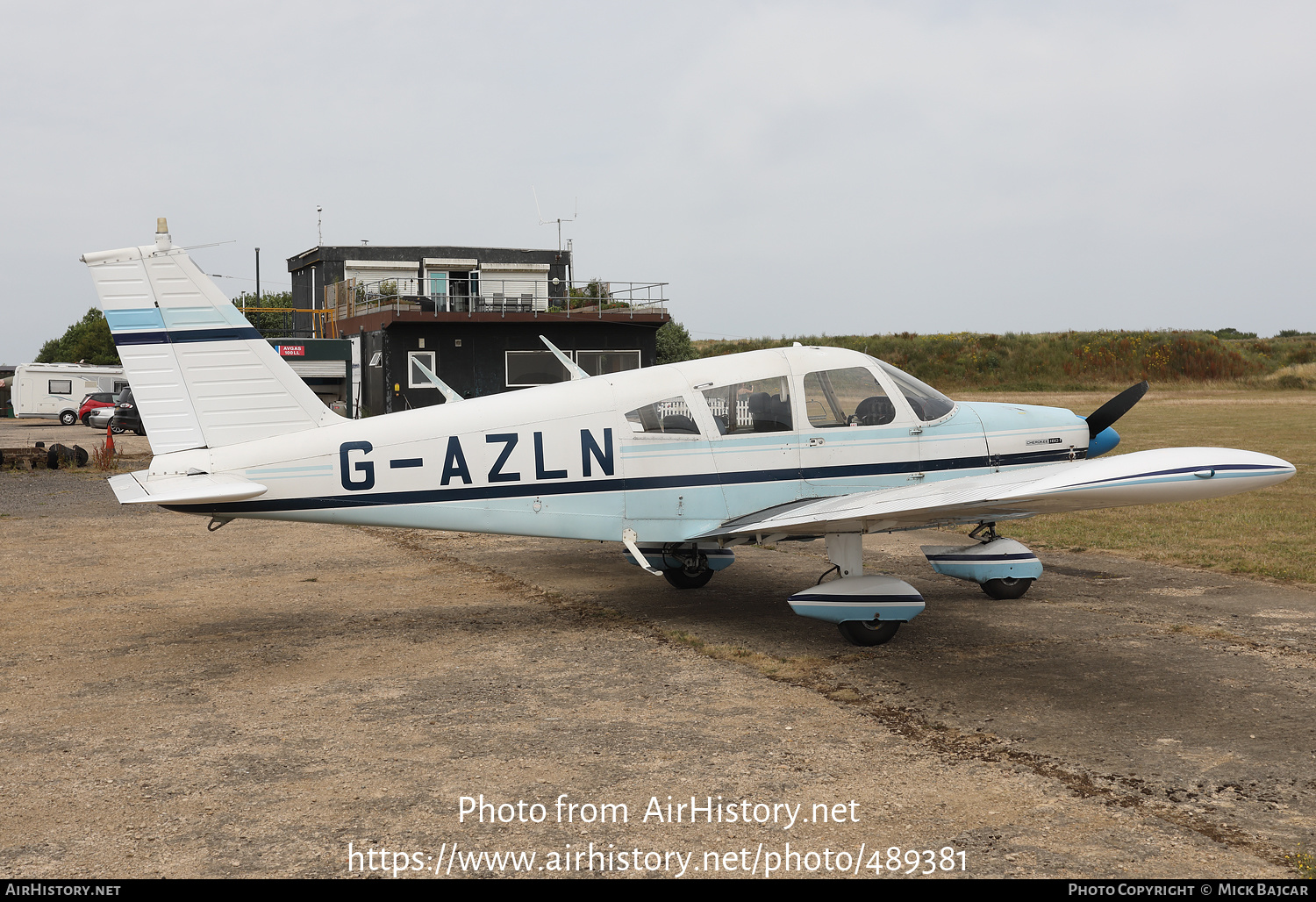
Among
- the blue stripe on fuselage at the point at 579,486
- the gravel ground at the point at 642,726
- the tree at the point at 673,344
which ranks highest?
the tree at the point at 673,344

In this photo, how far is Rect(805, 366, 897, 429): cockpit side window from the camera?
877cm

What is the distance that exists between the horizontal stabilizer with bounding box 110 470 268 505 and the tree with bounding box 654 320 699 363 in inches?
1960

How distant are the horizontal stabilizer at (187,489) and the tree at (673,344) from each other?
49791 mm

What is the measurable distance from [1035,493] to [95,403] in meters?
46.0

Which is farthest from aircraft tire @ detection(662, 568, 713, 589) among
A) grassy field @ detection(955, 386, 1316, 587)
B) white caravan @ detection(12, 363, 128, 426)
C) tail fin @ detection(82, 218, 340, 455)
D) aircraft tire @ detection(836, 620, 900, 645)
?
white caravan @ detection(12, 363, 128, 426)

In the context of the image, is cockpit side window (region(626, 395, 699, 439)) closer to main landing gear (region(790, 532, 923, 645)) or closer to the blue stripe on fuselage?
the blue stripe on fuselage

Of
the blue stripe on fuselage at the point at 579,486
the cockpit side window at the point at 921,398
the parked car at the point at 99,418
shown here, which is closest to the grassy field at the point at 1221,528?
the blue stripe on fuselage at the point at 579,486

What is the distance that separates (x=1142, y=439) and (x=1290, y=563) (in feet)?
55.1

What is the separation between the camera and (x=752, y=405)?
342 inches

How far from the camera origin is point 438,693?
668 cm

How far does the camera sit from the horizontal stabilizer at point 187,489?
23.7 feet

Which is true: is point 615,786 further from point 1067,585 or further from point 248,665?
point 1067,585

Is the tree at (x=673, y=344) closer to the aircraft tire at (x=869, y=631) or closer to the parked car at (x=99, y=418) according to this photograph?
the parked car at (x=99, y=418)
